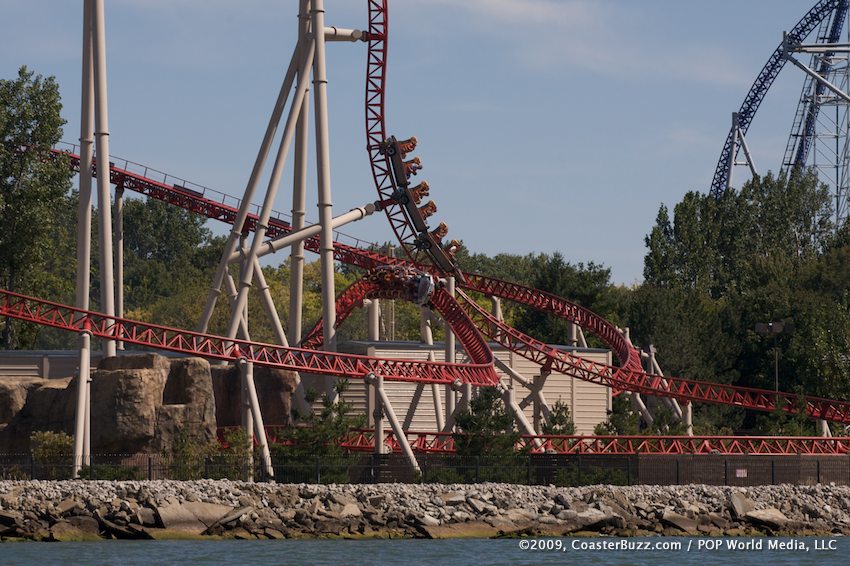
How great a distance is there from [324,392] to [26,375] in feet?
32.7

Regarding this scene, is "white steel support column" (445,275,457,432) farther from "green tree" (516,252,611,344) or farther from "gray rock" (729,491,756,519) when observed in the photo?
"green tree" (516,252,611,344)

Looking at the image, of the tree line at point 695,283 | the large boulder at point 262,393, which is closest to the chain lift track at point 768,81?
the tree line at point 695,283

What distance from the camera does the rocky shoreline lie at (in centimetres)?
3925

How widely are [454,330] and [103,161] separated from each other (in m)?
13.5

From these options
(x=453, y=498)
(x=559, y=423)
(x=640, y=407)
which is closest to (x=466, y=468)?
(x=453, y=498)

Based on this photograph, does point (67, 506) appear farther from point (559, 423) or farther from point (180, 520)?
point (559, 423)

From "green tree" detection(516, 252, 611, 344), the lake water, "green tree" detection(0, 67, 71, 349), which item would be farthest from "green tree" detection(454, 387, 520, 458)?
"green tree" detection(516, 252, 611, 344)

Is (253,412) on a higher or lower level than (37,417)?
higher

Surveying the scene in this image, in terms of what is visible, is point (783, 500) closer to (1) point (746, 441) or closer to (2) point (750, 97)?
(1) point (746, 441)

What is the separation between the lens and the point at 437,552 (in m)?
37.3

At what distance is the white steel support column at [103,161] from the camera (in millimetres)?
50469

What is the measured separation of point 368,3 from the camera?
58469 millimetres

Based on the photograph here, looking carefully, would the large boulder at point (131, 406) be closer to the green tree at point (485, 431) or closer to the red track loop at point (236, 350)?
the red track loop at point (236, 350)

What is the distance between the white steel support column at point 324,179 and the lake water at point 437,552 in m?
14.8
